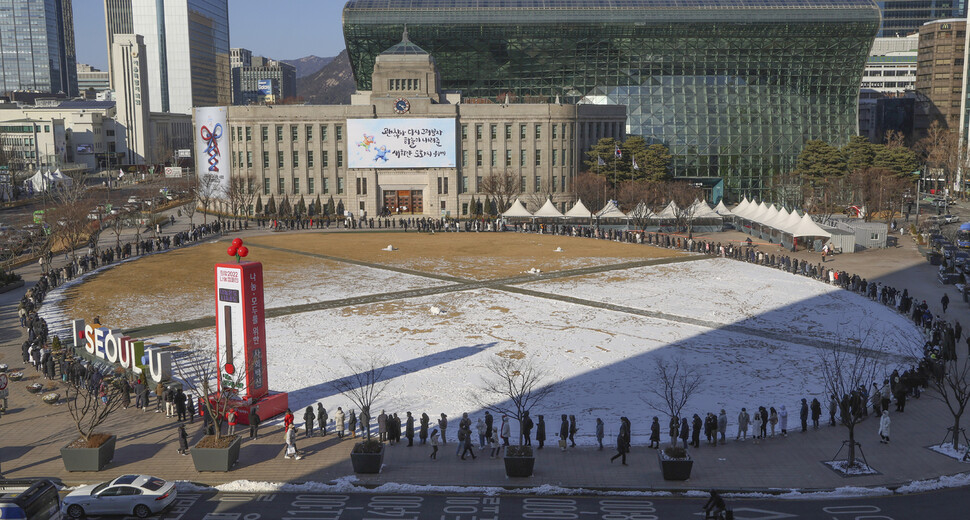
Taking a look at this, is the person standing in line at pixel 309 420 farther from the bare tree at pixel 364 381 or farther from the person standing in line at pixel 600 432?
the person standing in line at pixel 600 432

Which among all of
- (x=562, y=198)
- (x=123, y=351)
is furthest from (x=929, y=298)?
(x=562, y=198)

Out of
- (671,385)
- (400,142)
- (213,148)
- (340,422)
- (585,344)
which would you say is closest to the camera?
(340,422)

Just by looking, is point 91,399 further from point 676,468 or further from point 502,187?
point 502,187

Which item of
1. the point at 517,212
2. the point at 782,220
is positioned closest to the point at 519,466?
the point at 782,220

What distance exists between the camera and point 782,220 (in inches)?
2943

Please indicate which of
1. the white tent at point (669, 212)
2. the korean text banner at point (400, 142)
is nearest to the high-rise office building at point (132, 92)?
the korean text banner at point (400, 142)

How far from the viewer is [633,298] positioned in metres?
50.7

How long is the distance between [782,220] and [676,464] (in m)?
56.3

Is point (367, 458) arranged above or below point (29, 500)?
below

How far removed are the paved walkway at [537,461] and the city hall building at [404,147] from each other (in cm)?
7313

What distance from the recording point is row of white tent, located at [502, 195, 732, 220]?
276ft

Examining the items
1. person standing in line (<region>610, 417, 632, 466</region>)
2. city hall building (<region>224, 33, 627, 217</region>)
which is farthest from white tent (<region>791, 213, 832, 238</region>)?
person standing in line (<region>610, 417, 632, 466</region>)

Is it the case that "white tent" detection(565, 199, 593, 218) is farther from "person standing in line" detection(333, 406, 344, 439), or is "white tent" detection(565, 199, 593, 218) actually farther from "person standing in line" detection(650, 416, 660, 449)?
"person standing in line" detection(333, 406, 344, 439)

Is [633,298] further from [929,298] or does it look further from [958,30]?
[958,30]
